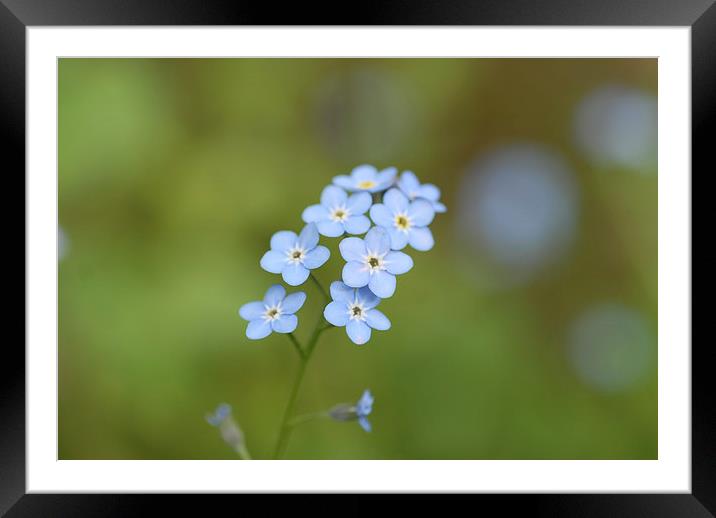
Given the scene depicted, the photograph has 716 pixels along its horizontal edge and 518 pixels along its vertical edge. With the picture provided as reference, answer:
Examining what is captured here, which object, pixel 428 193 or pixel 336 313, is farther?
pixel 428 193

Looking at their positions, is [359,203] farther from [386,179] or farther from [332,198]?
[386,179]

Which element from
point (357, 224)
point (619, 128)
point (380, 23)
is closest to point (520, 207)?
point (619, 128)

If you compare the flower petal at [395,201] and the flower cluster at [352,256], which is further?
the flower petal at [395,201]

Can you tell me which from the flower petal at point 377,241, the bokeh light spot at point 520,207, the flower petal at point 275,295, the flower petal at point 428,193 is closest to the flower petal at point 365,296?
the flower petal at point 377,241

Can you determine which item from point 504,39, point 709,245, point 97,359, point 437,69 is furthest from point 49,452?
point 437,69

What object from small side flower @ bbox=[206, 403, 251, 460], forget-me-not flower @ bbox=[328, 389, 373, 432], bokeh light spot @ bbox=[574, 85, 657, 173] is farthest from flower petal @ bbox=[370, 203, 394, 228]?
bokeh light spot @ bbox=[574, 85, 657, 173]

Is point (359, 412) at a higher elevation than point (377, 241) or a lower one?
lower

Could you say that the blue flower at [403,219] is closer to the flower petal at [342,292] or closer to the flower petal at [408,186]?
the flower petal at [408,186]

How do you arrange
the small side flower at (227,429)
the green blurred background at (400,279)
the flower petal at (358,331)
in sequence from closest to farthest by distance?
the flower petal at (358,331), the small side flower at (227,429), the green blurred background at (400,279)
